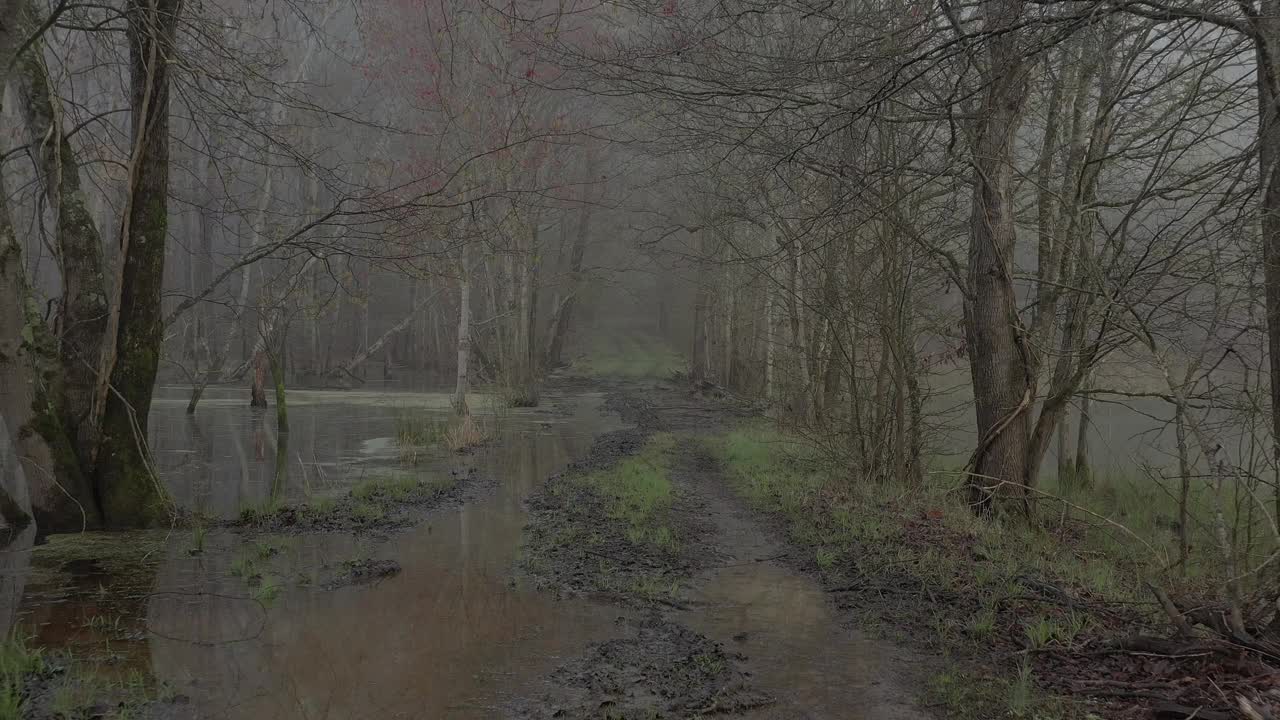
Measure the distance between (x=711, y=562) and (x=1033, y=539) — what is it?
2927 mm

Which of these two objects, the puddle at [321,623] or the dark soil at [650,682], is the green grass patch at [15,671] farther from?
the dark soil at [650,682]

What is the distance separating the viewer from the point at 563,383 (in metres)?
31.5

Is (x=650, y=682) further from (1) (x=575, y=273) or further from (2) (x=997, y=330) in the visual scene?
(1) (x=575, y=273)

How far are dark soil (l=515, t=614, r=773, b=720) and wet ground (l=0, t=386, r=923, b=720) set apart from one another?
1cm

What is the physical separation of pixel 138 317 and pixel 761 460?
7.85m

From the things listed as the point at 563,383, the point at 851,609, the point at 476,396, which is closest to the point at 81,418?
the point at 851,609

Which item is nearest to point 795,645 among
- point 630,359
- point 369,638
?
point 369,638

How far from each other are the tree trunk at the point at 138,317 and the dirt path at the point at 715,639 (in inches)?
144

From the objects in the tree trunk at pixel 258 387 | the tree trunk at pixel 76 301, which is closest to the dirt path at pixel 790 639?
the tree trunk at pixel 76 301

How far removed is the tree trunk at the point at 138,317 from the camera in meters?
7.39

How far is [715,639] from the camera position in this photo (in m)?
5.16

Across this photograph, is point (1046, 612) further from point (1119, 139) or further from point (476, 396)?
point (476, 396)

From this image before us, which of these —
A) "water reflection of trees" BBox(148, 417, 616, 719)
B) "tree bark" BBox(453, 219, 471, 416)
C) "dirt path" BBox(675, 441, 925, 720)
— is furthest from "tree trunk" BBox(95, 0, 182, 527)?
"tree bark" BBox(453, 219, 471, 416)

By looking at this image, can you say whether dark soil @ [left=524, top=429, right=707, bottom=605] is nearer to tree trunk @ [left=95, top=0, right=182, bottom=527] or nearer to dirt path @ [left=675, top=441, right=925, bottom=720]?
dirt path @ [left=675, top=441, right=925, bottom=720]
